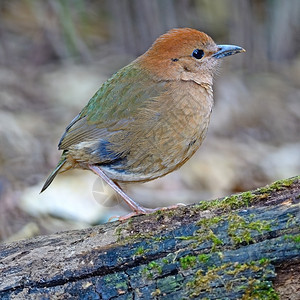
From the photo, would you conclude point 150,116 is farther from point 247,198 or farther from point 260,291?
point 260,291

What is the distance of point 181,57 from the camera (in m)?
4.44

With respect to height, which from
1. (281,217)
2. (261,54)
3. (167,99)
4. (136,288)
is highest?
(261,54)

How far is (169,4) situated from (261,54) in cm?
165

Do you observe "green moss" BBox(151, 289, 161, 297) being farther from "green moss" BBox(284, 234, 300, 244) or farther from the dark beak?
the dark beak

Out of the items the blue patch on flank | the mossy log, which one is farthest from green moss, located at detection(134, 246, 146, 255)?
the blue patch on flank

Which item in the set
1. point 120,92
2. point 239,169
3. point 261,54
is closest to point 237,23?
point 261,54

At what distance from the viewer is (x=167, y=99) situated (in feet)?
13.8

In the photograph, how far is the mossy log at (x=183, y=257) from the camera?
3.13 metres

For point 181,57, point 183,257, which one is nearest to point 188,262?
point 183,257

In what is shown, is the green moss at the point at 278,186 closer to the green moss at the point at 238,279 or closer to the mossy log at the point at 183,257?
the mossy log at the point at 183,257

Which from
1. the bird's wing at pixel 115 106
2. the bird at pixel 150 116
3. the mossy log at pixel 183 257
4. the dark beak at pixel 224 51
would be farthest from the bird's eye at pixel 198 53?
the mossy log at pixel 183 257

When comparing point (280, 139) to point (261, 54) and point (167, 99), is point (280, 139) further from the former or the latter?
point (167, 99)

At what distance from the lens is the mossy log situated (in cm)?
313

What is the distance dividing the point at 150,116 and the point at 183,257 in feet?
3.92
